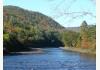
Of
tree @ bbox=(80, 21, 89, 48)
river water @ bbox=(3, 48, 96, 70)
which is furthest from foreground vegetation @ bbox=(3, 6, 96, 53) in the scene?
river water @ bbox=(3, 48, 96, 70)

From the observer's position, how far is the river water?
5219 mm

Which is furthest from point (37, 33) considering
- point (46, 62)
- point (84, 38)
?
point (84, 38)

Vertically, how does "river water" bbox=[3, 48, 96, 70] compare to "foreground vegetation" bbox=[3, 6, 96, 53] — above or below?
below

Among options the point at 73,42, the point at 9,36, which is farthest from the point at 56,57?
the point at 9,36

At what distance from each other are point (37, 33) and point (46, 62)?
1.21ft

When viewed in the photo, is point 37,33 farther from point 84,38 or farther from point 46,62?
point 84,38

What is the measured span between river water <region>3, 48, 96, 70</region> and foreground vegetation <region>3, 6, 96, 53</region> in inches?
4.2

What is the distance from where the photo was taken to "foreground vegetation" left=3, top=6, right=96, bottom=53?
17.3 ft

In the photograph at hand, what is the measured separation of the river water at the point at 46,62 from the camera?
17.1 feet

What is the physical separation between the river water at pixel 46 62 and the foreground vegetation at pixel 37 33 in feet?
0.35

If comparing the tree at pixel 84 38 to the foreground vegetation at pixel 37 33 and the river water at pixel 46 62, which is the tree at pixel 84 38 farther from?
the river water at pixel 46 62

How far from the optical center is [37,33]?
5.31 meters

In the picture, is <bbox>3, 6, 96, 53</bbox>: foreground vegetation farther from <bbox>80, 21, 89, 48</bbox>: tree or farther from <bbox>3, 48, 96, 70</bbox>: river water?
<bbox>3, 48, 96, 70</bbox>: river water
